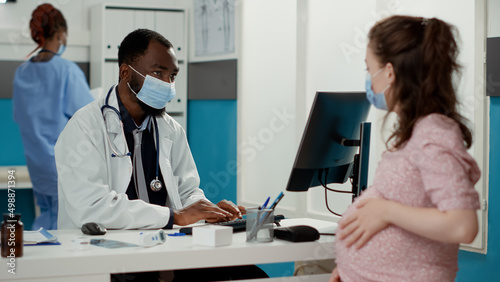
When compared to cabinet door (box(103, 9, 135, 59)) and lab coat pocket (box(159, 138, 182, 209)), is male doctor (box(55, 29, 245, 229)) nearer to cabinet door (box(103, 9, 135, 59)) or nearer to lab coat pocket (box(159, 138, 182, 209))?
lab coat pocket (box(159, 138, 182, 209))

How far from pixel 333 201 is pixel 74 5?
8.62ft

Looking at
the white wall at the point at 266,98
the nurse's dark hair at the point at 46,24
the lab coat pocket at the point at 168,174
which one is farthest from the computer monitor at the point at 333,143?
the nurse's dark hair at the point at 46,24

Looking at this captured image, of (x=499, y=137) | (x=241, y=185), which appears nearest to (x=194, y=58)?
(x=241, y=185)

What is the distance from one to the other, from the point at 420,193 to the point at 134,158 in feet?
3.81

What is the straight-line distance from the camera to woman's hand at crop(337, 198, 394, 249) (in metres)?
1.23

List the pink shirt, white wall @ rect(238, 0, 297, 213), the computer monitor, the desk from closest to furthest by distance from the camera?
the pink shirt → the desk → the computer monitor → white wall @ rect(238, 0, 297, 213)

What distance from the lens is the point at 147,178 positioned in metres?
2.12

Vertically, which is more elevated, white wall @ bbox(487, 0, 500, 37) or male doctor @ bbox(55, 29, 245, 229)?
white wall @ bbox(487, 0, 500, 37)

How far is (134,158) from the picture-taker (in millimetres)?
2082

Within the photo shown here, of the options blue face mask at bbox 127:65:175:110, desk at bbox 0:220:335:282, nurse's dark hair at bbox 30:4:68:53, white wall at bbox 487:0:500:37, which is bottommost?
desk at bbox 0:220:335:282

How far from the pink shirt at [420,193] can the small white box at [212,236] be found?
0.35m

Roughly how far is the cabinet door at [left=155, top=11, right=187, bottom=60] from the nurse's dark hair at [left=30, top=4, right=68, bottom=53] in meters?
0.89

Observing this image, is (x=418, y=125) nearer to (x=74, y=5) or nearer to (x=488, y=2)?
(x=488, y=2)

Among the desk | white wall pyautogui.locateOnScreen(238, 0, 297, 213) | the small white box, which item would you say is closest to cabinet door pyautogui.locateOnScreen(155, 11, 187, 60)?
white wall pyautogui.locateOnScreen(238, 0, 297, 213)
